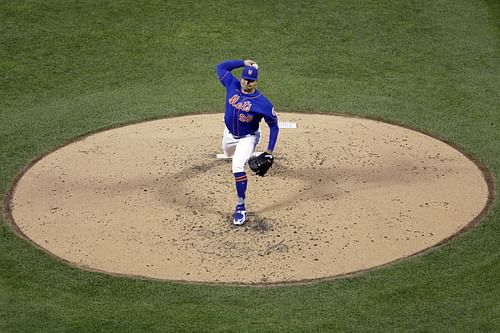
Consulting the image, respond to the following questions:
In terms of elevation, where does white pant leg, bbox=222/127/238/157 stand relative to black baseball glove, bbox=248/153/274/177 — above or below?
below

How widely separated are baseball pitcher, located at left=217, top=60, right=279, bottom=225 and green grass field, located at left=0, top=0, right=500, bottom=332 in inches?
80.1

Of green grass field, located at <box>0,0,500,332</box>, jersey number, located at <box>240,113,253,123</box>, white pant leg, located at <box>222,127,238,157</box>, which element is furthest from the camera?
white pant leg, located at <box>222,127,238,157</box>

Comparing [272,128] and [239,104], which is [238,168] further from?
[239,104]

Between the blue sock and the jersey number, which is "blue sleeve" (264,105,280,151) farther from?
the blue sock

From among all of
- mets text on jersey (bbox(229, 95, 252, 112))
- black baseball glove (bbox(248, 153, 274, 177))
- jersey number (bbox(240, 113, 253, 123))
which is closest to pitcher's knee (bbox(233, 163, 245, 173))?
black baseball glove (bbox(248, 153, 274, 177))

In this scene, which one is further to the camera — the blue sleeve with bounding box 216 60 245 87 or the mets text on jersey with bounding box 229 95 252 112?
the blue sleeve with bounding box 216 60 245 87

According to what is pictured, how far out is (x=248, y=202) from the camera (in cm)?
1334

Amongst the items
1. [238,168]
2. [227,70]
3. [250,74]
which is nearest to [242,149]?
[238,168]

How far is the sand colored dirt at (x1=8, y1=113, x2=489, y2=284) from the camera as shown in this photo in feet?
38.8

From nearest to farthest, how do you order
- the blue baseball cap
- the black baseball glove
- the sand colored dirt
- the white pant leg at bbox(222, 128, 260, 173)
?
the sand colored dirt → the black baseball glove → the blue baseball cap → the white pant leg at bbox(222, 128, 260, 173)

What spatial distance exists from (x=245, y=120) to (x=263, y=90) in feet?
15.7

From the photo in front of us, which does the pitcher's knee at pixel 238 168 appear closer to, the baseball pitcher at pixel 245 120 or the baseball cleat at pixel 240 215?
the baseball pitcher at pixel 245 120

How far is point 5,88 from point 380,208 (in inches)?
323

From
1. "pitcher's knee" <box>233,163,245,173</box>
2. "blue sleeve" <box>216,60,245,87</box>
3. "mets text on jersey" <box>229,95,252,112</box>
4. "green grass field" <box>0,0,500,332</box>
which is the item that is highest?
"blue sleeve" <box>216,60,245,87</box>
